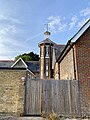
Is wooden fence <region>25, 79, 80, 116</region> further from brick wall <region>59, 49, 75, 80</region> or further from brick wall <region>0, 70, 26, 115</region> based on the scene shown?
brick wall <region>59, 49, 75, 80</region>

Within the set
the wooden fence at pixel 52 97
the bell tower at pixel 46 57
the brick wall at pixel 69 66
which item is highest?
the bell tower at pixel 46 57

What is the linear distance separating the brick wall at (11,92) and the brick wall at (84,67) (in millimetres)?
3621

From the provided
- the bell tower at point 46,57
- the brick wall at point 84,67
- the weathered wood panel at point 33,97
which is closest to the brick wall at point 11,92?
the weathered wood panel at point 33,97

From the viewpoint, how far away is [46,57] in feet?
98.2

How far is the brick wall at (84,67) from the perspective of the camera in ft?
31.7

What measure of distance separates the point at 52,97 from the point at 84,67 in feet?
9.31

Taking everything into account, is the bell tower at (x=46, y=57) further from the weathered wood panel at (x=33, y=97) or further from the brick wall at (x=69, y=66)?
the weathered wood panel at (x=33, y=97)

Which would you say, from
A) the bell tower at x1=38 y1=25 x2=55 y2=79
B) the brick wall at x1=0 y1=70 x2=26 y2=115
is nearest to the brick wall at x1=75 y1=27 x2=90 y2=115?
the brick wall at x1=0 y1=70 x2=26 y2=115

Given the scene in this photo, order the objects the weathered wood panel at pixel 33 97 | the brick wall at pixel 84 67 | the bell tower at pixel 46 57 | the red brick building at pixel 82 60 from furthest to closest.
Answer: the bell tower at pixel 46 57 < the red brick building at pixel 82 60 < the brick wall at pixel 84 67 < the weathered wood panel at pixel 33 97

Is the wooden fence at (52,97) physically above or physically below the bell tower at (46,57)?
below

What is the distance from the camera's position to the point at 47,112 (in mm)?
9234

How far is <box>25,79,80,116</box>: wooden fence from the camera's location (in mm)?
9289

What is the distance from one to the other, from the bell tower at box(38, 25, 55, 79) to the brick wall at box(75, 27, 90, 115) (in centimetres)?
1738

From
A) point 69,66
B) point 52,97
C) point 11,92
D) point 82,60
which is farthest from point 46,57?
point 52,97
